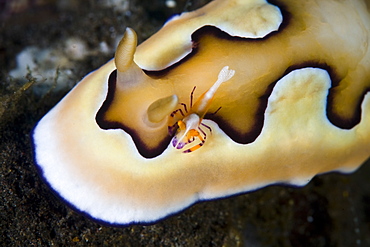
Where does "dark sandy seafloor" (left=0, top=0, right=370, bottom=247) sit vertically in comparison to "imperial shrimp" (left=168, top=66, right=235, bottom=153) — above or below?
below

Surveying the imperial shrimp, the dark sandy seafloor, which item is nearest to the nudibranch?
the imperial shrimp

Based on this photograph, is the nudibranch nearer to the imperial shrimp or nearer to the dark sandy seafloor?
the imperial shrimp

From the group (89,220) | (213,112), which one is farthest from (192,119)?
(89,220)

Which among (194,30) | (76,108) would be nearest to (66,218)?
(76,108)

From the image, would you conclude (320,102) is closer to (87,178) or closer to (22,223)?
(87,178)

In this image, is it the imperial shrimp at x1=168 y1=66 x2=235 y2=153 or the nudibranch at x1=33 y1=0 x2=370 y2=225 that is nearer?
the imperial shrimp at x1=168 y1=66 x2=235 y2=153

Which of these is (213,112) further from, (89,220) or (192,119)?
(89,220)
